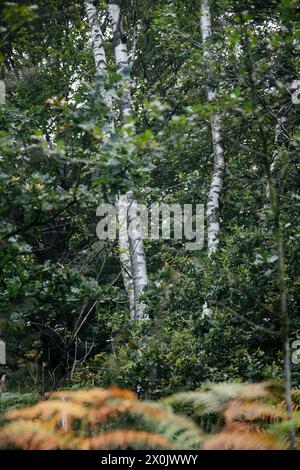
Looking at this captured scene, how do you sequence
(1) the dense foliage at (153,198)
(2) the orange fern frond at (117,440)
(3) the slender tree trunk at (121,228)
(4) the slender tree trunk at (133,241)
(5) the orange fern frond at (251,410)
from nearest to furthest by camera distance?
(2) the orange fern frond at (117,440)
(5) the orange fern frond at (251,410)
(1) the dense foliage at (153,198)
(4) the slender tree trunk at (133,241)
(3) the slender tree trunk at (121,228)

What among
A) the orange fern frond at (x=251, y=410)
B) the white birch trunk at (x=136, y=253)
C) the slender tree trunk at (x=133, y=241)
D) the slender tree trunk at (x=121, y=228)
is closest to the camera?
the orange fern frond at (x=251, y=410)

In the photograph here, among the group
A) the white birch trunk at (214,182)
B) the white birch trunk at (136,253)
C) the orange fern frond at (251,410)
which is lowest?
the orange fern frond at (251,410)

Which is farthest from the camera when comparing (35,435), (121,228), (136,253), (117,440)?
(121,228)

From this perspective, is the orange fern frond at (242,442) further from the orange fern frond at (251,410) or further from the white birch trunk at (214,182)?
the white birch trunk at (214,182)

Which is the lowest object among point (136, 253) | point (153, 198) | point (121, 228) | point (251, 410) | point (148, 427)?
point (148, 427)

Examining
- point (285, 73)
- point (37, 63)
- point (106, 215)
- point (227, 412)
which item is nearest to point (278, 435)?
point (227, 412)

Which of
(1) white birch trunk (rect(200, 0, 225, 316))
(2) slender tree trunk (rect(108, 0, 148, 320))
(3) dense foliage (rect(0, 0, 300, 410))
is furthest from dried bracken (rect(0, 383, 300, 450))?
(1) white birch trunk (rect(200, 0, 225, 316))

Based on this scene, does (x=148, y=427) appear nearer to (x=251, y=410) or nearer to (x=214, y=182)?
(x=251, y=410)

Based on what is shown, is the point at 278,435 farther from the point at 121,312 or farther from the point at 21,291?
the point at 121,312

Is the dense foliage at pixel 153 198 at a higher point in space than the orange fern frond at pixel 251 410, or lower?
higher

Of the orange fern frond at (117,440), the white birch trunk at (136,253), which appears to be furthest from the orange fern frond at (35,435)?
the white birch trunk at (136,253)

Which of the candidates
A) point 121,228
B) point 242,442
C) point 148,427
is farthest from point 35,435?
point 121,228

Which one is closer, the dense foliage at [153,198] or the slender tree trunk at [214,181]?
the dense foliage at [153,198]

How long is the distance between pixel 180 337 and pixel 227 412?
Result: 3.38 metres
